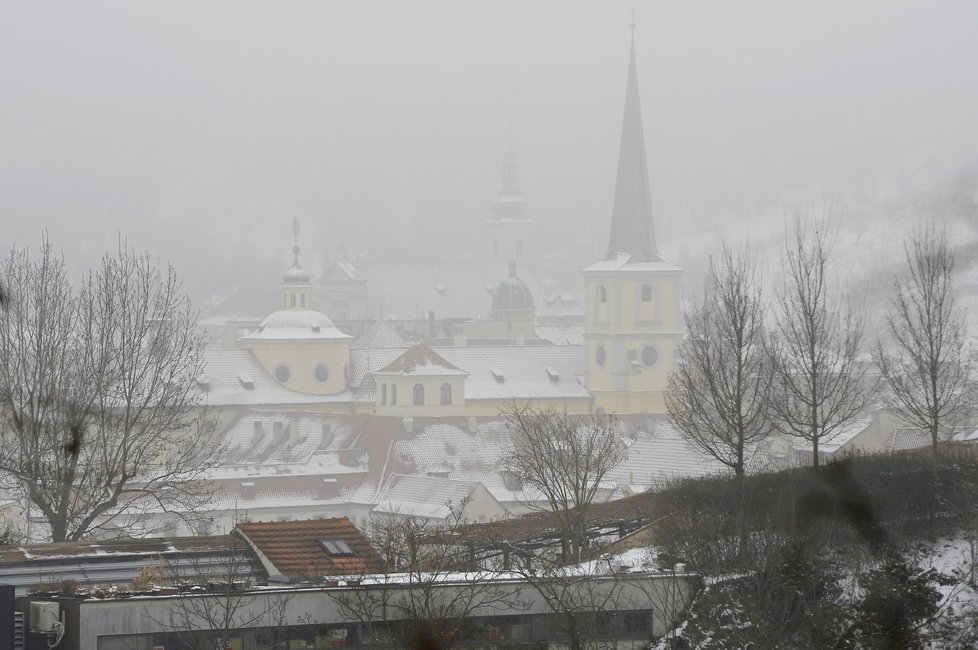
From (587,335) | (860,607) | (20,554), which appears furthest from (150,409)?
(587,335)

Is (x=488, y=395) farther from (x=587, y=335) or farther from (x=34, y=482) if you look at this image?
(x=34, y=482)

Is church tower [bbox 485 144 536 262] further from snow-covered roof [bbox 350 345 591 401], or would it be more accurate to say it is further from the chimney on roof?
the chimney on roof

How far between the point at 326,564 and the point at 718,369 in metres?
8.03

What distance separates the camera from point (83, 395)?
2530cm

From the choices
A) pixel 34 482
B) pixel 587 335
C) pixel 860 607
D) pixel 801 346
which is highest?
pixel 587 335

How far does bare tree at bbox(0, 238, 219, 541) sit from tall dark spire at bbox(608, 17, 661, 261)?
260ft

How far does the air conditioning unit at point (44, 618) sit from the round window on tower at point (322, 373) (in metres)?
83.5

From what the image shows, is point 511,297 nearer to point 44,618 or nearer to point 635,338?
point 635,338

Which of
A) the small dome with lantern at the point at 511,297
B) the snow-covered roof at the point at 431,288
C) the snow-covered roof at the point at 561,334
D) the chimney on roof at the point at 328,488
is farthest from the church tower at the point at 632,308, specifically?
→ the snow-covered roof at the point at 431,288

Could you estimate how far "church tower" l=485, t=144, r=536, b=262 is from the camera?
183 meters

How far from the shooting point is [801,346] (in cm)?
2453

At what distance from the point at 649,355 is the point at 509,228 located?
80297 mm

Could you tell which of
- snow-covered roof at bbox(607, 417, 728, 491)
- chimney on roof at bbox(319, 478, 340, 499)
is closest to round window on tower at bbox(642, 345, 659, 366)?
chimney on roof at bbox(319, 478, 340, 499)

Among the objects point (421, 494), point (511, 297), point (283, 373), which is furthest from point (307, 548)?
point (511, 297)
